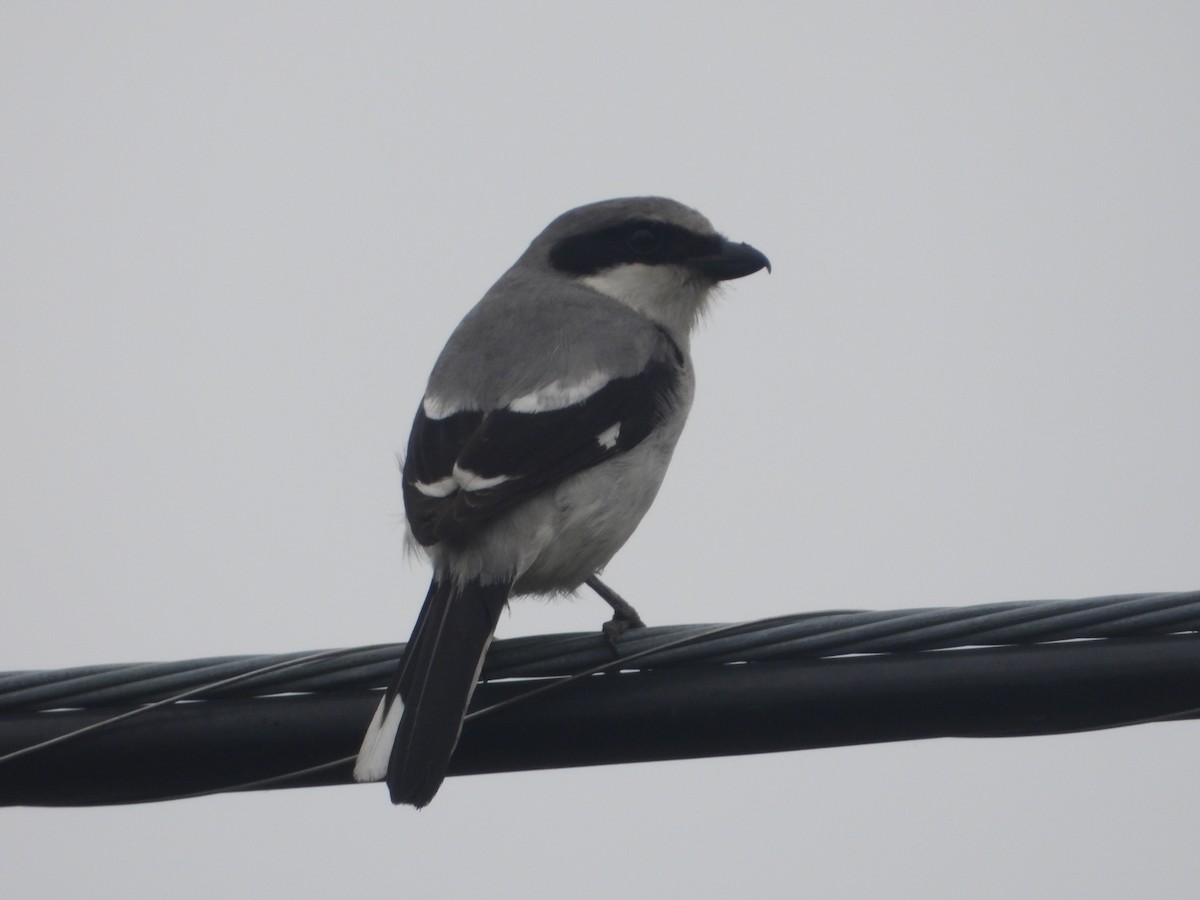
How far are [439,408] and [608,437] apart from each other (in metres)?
0.56

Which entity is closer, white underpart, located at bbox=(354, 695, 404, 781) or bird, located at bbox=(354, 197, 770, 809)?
white underpart, located at bbox=(354, 695, 404, 781)

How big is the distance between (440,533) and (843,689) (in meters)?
1.32

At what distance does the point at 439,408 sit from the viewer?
452cm

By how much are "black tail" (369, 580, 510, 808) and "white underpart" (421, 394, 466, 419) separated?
0.70 meters

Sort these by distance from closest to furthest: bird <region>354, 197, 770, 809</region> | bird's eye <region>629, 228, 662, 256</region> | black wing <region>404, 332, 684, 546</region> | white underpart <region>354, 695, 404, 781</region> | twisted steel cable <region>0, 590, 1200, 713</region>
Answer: twisted steel cable <region>0, 590, 1200, 713</region>
white underpart <region>354, 695, 404, 781</region>
bird <region>354, 197, 770, 809</region>
black wing <region>404, 332, 684, 546</region>
bird's eye <region>629, 228, 662, 256</region>

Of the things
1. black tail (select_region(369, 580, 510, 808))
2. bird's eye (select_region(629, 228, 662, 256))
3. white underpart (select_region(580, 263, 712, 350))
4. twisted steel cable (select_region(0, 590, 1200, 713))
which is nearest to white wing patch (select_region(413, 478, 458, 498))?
black tail (select_region(369, 580, 510, 808))

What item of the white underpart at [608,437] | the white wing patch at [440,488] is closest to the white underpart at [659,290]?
the white underpart at [608,437]

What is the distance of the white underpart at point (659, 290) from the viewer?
562 cm

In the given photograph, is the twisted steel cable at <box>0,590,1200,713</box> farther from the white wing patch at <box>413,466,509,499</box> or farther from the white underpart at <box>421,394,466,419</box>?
the white underpart at <box>421,394,466,419</box>

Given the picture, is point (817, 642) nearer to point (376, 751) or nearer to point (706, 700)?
point (706, 700)

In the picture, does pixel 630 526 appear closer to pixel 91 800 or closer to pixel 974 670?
pixel 974 670

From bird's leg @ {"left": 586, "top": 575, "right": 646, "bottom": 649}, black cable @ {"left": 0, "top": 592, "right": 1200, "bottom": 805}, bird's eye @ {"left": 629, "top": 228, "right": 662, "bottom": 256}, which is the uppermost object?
bird's eye @ {"left": 629, "top": 228, "right": 662, "bottom": 256}

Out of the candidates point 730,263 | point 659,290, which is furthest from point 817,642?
point 730,263

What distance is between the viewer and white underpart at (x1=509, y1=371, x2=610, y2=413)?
4344 mm
